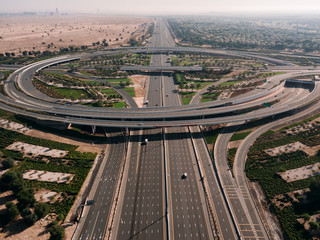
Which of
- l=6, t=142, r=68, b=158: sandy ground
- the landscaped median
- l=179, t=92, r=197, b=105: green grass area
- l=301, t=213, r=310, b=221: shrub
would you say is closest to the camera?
l=301, t=213, r=310, b=221: shrub

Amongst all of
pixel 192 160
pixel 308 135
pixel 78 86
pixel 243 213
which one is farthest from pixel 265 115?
pixel 78 86

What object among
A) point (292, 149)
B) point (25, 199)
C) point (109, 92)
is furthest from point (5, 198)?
point (292, 149)

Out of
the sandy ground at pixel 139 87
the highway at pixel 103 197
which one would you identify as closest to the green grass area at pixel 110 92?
the sandy ground at pixel 139 87

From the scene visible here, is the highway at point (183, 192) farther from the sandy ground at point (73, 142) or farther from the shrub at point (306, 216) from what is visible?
the sandy ground at point (73, 142)

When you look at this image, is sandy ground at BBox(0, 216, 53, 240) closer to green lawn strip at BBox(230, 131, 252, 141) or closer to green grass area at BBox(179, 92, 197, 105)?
green lawn strip at BBox(230, 131, 252, 141)

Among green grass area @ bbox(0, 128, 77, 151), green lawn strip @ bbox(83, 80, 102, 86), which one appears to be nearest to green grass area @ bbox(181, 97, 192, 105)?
green lawn strip @ bbox(83, 80, 102, 86)

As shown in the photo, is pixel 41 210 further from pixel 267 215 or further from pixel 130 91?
pixel 130 91
